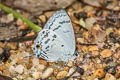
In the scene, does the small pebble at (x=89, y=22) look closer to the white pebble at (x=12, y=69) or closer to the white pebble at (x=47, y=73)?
the white pebble at (x=47, y=73)

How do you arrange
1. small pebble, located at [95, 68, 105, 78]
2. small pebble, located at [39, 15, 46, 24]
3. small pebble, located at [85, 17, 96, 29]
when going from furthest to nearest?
small pebble, located at [39, 15, 46, 24] < small pebble, located at [85, 17, 96, 29] < small pebble, located at [95, 68, 105, 78]

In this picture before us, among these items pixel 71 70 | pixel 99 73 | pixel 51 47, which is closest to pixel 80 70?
pixel 71 70

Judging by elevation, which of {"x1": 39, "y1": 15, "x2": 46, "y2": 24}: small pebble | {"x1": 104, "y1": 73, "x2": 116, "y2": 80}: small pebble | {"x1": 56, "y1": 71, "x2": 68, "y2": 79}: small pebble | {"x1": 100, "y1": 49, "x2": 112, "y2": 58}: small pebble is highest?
{"x1": 39, "y1": 15, "x2": 46, "y2": 24}: small pebble

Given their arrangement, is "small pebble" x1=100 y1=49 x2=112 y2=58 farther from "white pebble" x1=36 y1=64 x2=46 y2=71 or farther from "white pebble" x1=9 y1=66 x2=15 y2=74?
"white pebble" x1=9 y1=66 x2=15 y2=74

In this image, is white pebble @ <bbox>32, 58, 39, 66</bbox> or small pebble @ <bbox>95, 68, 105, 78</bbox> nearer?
small pebble @ <bbox>95, 68, 105, 78</bbox>

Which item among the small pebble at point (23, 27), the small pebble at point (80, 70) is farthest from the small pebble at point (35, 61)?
the small pebble at point (23, 27)

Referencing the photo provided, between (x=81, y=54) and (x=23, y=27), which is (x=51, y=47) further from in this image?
(x=23, y=27)

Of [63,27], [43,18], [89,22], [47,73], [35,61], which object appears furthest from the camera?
[43,18]

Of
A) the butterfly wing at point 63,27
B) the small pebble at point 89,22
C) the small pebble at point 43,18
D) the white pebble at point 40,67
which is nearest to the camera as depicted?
the butterfly wing at point 63,27

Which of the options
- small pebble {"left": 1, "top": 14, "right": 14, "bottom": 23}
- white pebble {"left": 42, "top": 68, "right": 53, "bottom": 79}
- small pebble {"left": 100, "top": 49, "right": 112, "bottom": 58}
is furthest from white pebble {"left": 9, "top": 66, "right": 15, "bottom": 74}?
small pebble {"left": 100, "top": 49, "right": 112, "bottom": 58}
